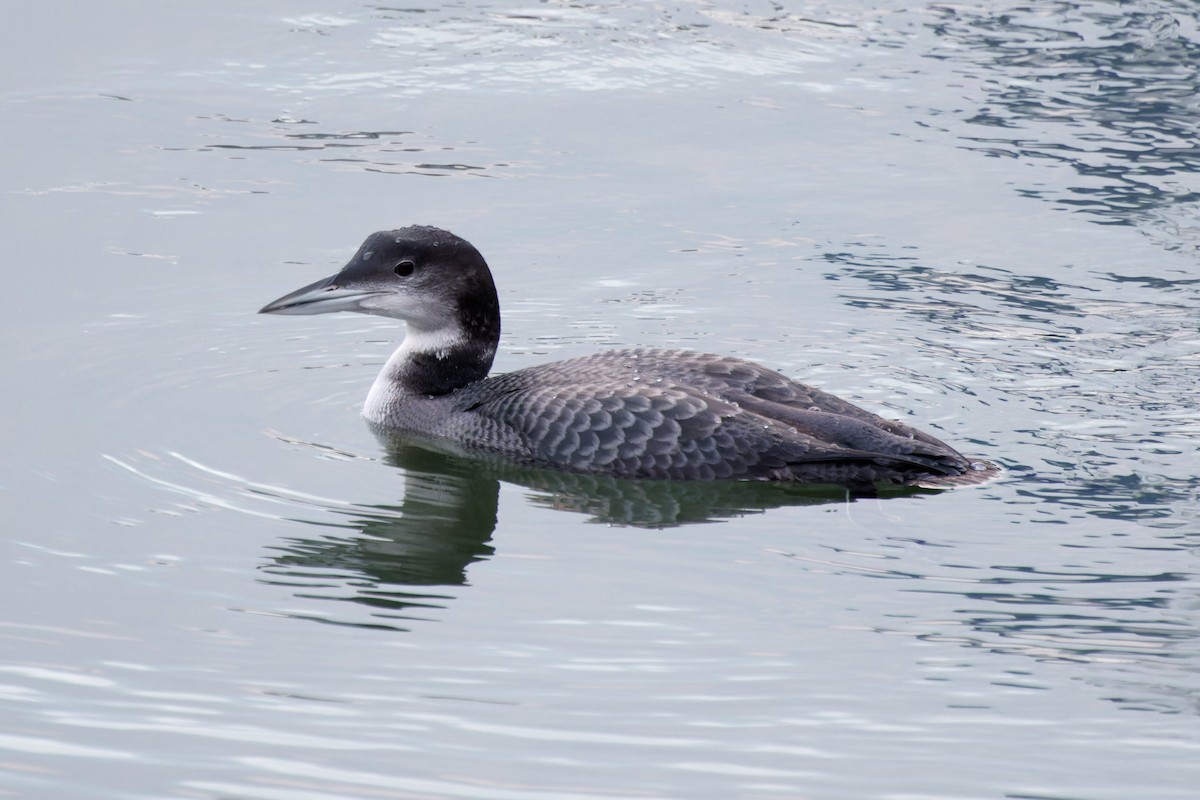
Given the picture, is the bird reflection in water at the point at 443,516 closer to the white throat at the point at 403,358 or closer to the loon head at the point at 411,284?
the white throat at the point at 403,358

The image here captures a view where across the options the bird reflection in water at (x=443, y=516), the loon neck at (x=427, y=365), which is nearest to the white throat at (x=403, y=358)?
the loon neck at (x=427, y=365)

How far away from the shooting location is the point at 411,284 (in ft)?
26.1

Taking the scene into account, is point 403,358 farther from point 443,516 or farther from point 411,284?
point 443,516

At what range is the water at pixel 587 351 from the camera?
529 cm

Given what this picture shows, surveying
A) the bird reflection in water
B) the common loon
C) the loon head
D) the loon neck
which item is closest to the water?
the bird reflection in water

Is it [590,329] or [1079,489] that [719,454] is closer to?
[1079,489]

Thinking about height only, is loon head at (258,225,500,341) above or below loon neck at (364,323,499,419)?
above

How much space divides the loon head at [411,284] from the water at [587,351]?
58 cm

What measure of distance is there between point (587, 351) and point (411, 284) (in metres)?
1.26

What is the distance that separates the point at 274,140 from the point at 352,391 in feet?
12.4

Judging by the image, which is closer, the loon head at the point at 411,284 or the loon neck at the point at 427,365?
the loon head at the point at 411,284

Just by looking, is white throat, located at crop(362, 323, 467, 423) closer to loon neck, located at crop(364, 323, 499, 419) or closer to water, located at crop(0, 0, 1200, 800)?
loon neck, located at crop(364, 323, 499, 419)

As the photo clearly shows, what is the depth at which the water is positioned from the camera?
17.3 ft

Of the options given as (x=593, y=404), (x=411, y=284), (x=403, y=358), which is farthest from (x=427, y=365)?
(x=593, y=404)
